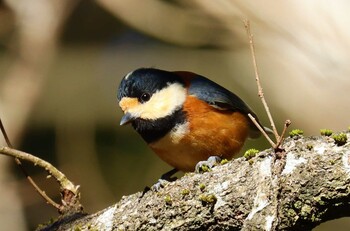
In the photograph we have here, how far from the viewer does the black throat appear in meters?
3.74

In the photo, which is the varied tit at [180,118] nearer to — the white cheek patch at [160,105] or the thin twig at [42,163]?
the white cheek patch at [160,105]

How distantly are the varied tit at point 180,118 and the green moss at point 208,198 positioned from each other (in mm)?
1131

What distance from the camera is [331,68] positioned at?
18.5 feet

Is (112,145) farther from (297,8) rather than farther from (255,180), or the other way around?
(255,180)

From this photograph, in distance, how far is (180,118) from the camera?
148 inches

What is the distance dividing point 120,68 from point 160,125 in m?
3.98

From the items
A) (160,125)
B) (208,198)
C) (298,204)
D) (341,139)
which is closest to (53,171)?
(160,125)

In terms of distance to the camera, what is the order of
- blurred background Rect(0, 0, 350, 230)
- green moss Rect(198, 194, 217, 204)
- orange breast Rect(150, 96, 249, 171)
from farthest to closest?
blurred background Rect(0, 0, 350, 230)
orange breast Rect(150, 96, 249, 171)
green moss Rect(198, 194, 217, 204)

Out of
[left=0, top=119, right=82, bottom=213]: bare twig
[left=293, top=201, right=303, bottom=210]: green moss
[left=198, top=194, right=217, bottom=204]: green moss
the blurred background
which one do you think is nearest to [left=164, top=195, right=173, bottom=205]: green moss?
[left=198, top=194, right=217, bottom=204]: green moss

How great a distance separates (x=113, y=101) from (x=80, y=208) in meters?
4.17

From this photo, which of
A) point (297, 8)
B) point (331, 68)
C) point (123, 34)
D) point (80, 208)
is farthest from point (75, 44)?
point (80, 208)

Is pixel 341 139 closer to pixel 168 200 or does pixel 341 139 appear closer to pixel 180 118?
pixel 168 200

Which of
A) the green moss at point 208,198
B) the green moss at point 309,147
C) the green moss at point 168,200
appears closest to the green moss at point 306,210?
the green moss at point 309,147

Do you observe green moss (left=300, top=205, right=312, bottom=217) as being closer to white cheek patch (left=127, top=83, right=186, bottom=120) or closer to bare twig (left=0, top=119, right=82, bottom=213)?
bare twig (left=0, top=119, right=82, bottom=213)
